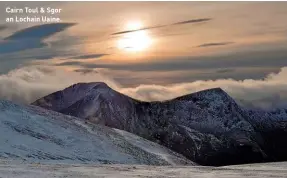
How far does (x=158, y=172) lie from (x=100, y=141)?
194 ft

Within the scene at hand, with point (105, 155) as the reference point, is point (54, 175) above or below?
above

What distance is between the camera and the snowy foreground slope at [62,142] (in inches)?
3159

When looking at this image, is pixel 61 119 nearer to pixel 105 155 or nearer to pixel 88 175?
pixel 105 155

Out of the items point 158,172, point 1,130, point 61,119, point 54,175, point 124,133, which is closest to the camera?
point 54,175

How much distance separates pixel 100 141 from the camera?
103938 mm

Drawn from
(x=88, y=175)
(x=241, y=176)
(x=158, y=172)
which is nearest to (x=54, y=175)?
(x=88, y=175)

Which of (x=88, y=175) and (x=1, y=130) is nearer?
(x=88, y=175)

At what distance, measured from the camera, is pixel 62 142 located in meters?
93.1

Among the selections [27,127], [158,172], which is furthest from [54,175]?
[27,127]

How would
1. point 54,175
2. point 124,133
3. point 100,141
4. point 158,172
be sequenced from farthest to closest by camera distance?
point 124,133, point 100,141, point 158,172, point 54,175

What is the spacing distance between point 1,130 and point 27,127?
24.5 ft

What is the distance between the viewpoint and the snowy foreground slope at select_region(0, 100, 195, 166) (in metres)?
80.2

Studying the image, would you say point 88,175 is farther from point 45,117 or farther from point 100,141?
point 45,117

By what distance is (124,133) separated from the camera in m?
128
